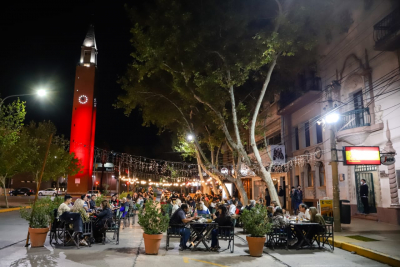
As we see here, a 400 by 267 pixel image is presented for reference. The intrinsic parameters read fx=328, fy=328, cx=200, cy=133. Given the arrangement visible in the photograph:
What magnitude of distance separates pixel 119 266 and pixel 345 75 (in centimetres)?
1612

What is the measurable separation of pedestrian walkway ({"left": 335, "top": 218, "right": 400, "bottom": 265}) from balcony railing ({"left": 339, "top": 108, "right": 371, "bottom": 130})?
16.0ft

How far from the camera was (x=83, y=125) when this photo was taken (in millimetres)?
49031

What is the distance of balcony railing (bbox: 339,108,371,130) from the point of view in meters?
16.4

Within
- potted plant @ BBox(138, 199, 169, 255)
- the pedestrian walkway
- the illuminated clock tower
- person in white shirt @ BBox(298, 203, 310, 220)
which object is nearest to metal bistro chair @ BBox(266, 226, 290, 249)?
person in white shirt @ BBox(298, 203, 310, 220)

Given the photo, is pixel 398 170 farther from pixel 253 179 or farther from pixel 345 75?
pixel 253 179

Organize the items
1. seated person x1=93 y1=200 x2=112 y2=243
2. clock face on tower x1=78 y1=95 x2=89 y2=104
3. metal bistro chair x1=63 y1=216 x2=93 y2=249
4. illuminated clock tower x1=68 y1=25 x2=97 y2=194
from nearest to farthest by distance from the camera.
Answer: metal bistro chair x1=63 y1=216 x2=93 y2=249
seated person x1=93 y1=200 x2=112 y2=243
illuminated clock tower x1=68 y1=25 x2=97 y2=194
clock face on tower x1=78 y1=95 x2=89 y2=104

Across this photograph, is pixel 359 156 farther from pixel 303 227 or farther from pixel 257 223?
pixel 257 223

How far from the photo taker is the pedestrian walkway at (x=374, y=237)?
9.27 m

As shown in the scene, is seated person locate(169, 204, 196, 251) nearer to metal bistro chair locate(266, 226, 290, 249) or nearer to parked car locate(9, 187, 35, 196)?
metal bistro chair locate(266, 226, 290, 249)

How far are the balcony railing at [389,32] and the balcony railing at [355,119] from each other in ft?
10.6

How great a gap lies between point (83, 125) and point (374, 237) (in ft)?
146

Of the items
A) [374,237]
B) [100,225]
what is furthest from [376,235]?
[100,225]

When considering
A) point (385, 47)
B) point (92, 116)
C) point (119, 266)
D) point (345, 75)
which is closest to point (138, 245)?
point (119, 266)

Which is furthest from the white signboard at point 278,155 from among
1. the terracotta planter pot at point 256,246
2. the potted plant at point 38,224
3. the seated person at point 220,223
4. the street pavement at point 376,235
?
the potted plant at point 38,224
